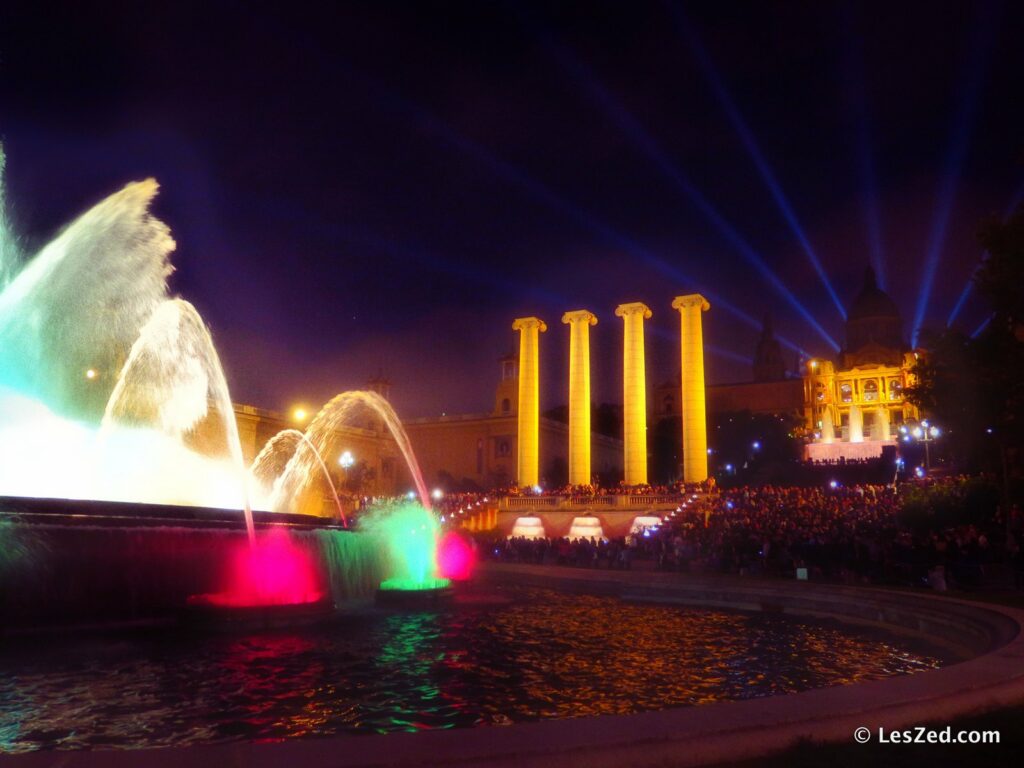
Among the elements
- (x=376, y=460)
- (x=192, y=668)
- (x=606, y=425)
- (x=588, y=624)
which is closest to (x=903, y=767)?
(x=192, y=668)

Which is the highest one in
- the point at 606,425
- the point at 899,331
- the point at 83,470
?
the point at 899,331

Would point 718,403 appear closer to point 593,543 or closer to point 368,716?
point 593,543

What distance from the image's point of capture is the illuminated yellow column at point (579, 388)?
2388 inches

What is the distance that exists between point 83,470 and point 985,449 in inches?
1333

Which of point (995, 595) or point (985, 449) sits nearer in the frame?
point (995, 595)

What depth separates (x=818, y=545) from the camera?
870 inches

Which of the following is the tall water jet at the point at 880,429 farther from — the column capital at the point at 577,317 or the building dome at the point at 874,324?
the column capital at the point at 577,317

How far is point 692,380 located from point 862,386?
55082mm

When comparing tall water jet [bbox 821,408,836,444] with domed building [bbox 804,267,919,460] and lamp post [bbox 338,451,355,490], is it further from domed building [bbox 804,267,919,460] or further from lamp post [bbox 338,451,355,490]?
lamp post [bbox 338,451,355,490]

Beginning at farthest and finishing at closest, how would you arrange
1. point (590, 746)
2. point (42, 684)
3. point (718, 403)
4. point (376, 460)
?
point (718, 403), point (376, 460), point (42, 684), point (590, 746)

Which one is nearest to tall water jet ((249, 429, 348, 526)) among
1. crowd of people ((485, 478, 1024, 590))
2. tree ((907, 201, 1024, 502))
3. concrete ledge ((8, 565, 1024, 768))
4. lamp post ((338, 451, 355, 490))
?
lamp post ((338, 451, 355, 490))

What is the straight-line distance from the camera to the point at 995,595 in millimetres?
15680

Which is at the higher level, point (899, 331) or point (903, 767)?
point (899, 331)

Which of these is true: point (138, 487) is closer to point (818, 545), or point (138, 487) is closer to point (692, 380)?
point (818, 545)
